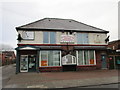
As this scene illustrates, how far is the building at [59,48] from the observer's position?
15920 millimetres

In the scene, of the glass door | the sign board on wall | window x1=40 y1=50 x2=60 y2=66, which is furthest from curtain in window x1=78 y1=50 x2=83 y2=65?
the glass door

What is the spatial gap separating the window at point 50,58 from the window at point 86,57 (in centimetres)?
325

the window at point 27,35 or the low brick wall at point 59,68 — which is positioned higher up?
the window at point 27,35

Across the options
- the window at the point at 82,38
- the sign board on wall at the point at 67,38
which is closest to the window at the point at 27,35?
the sign board on wall at the point at 67,38

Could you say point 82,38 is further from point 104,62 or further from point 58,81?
point 58,81

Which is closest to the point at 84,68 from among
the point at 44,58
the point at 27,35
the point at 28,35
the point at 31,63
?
the point at 44,58

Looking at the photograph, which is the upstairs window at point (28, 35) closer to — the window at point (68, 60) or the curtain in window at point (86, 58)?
the window at point (68, 60)

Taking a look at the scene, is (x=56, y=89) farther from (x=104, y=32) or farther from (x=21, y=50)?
(x=104, y=32)

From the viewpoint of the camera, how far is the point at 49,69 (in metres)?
16.3

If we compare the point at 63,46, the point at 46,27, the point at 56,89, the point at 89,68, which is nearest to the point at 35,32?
the point at 46,27

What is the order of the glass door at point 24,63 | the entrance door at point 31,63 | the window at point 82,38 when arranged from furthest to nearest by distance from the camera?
1. the window at point 82,38
2. the entrance door at point 31,63
3. the glass door at point 24,63

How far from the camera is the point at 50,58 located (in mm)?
16609

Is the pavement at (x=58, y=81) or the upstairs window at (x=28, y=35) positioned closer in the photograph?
the pavement at (x=58, y=81)

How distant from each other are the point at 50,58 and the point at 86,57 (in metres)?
5.30
